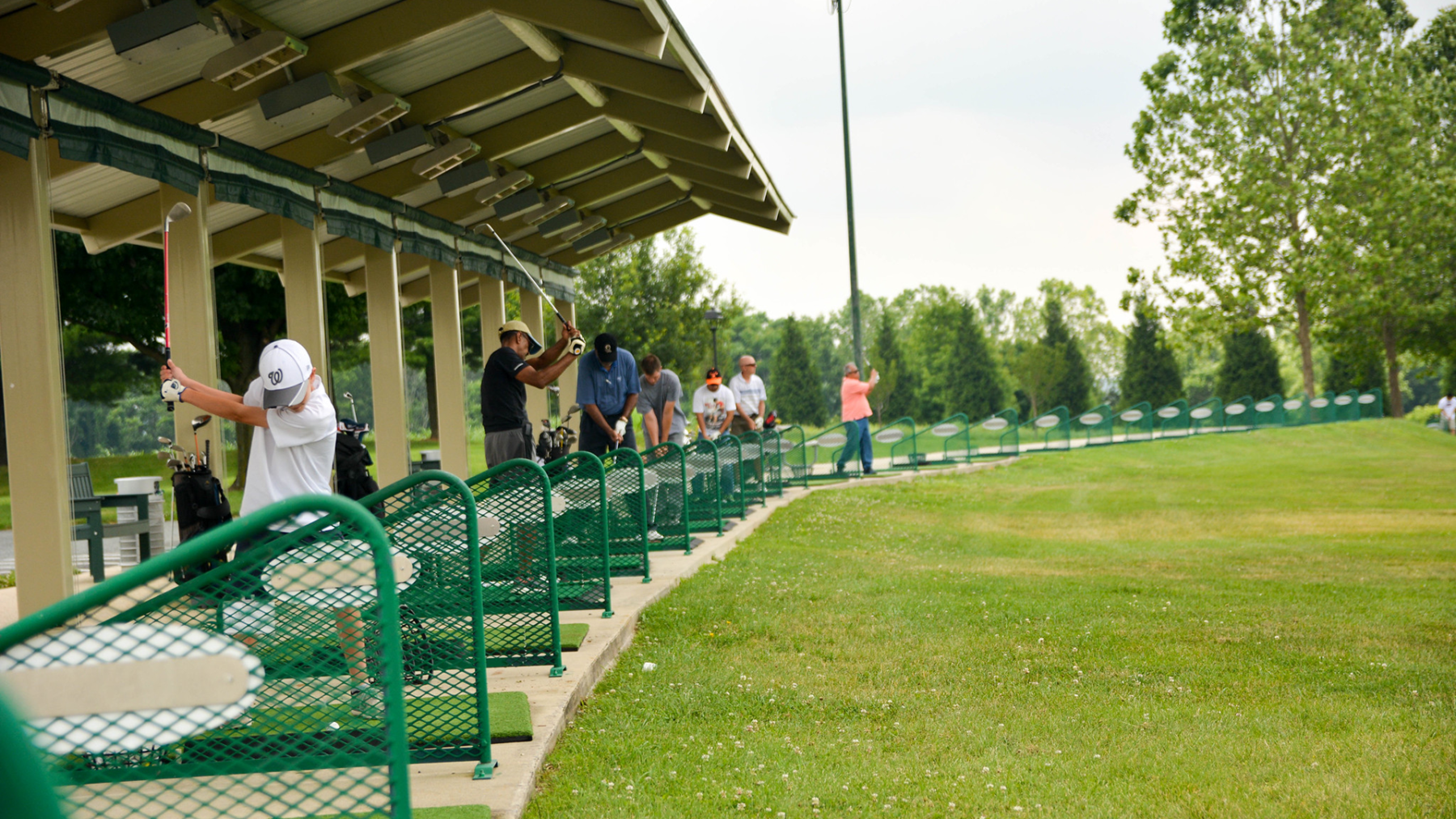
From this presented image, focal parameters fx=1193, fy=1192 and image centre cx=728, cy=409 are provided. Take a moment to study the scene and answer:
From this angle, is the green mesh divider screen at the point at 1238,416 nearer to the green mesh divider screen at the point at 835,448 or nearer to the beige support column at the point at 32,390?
the green mesh divider screen at the point at 835,448

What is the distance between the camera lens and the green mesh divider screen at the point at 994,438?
80.5ft

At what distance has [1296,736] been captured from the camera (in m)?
4.68

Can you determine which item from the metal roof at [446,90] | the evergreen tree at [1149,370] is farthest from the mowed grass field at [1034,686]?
the evergreen tree at [1149,370]

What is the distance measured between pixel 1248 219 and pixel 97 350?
3282 centimetres

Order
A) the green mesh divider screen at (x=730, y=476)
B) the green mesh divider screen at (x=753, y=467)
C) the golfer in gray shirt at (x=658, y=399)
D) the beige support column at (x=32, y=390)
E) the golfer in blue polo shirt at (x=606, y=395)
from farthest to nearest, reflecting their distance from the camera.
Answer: the green mesh divider screen at (x=753, y=467) < the green mesh divider screen at (x=730, y=476) < the golfer in gray shirt at (x=658, y=399) < the golfer in blue polo shirt at (x=606, y=395) < the beige support column at (x=32, y=390)

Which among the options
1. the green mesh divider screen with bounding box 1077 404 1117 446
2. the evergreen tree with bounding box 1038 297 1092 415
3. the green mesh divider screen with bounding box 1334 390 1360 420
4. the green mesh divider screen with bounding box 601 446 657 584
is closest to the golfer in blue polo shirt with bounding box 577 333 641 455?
the green mesh divider screen with bounding box 601 446 657 584

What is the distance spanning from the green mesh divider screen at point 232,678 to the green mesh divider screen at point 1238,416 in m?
34.0

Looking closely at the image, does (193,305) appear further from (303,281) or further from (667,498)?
(667,498)

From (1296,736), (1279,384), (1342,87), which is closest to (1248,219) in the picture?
(1342,87)

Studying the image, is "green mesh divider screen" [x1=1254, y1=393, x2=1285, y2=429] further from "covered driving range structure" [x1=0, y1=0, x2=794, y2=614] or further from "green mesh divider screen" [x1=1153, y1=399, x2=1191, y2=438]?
"covered driving range structure" [x1=0, y1=0, x2=794, y2=614]

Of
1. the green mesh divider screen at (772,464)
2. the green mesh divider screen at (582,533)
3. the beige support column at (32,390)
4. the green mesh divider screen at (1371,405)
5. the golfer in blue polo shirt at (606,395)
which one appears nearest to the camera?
the beige support column at (32,390)

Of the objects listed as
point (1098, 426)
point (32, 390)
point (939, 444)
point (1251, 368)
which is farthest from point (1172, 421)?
point (32, 390)

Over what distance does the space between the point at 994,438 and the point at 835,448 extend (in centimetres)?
676

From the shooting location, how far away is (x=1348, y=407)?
121ft
